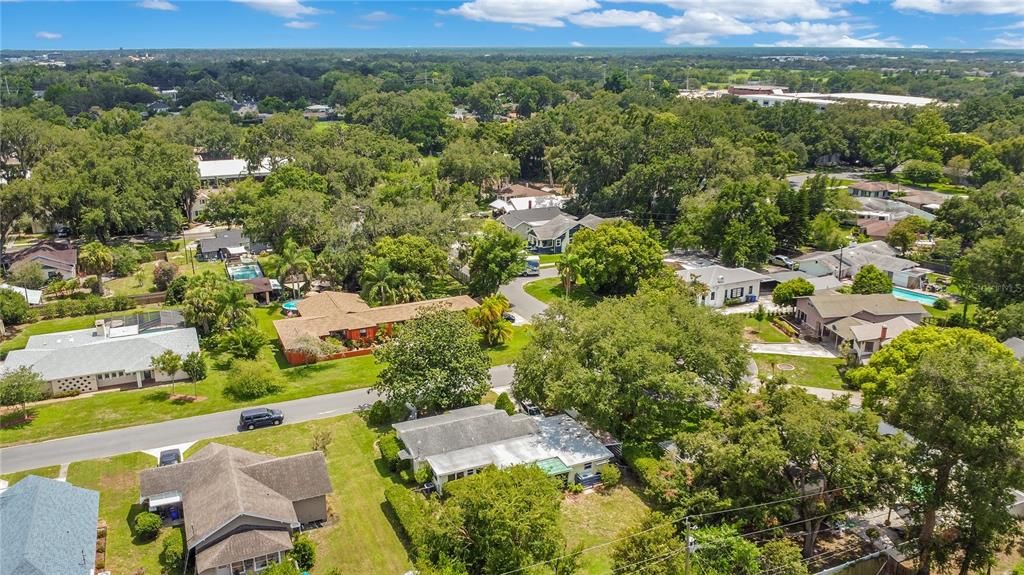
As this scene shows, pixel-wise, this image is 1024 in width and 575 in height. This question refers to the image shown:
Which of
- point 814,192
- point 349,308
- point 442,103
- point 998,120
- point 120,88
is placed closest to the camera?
point 349,308

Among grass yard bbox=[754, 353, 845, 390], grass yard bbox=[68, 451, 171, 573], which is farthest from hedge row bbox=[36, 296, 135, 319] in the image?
grass yard bbox=[754, 353, 845, 390]

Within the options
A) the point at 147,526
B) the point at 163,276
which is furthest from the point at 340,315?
the point at 147,526

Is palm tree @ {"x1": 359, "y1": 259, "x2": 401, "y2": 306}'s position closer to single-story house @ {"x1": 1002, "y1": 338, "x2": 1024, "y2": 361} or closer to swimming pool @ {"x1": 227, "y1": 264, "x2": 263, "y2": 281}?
swimming pool @ {"x1": 227, "y1": 264, "x2": 263, "y2": 281}

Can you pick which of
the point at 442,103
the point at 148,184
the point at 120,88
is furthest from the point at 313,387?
the point at 120,88

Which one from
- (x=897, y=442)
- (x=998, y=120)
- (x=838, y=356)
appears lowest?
(x=838, y=356)

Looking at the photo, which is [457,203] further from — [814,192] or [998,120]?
[998,120]

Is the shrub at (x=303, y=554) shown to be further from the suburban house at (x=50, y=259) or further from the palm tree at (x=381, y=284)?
the suburban house at (x=50, y=259)

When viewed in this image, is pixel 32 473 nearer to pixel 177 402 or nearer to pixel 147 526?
pixel 177 402
